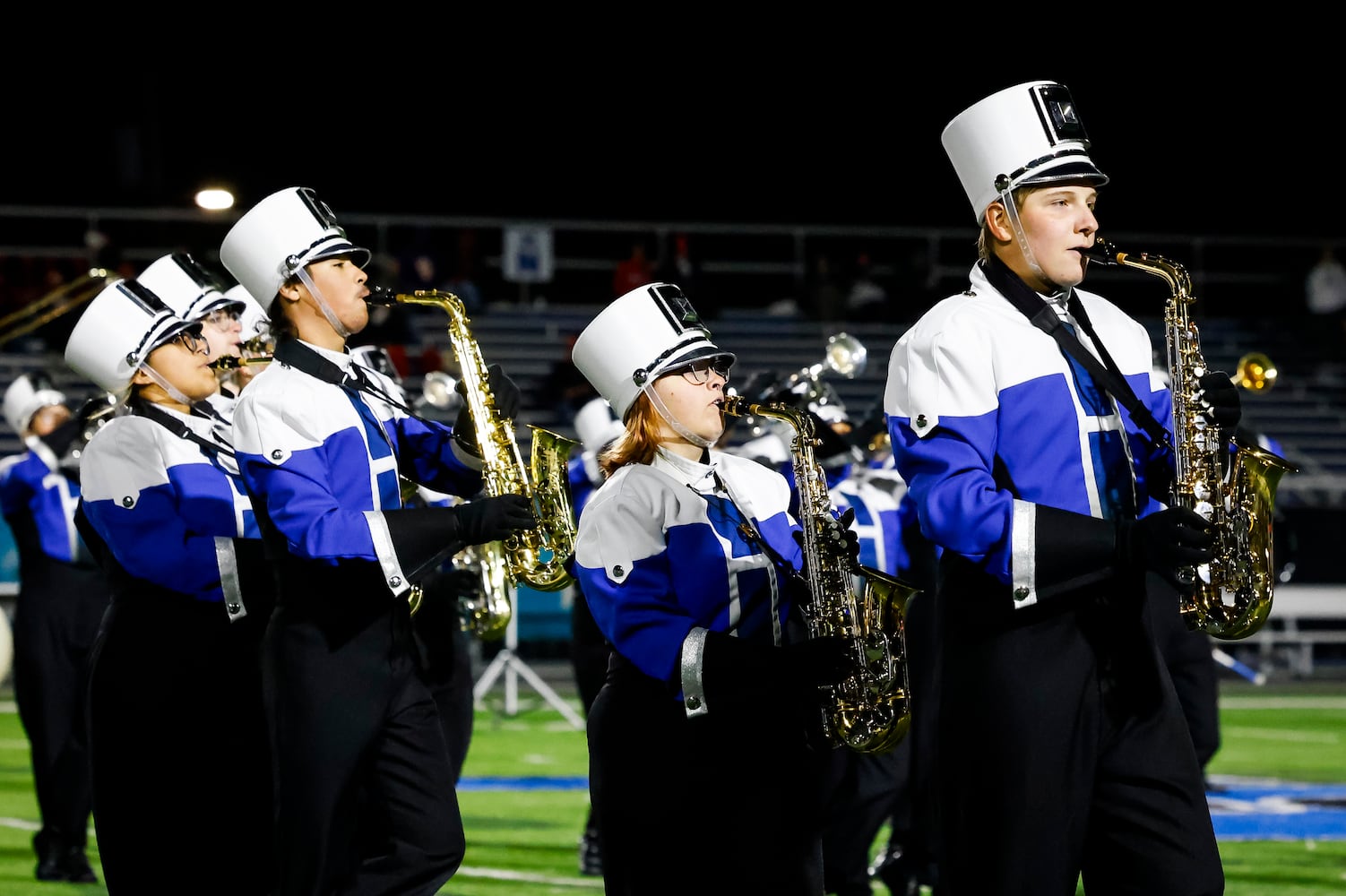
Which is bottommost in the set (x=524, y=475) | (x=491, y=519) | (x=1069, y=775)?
(x=1069, y=775)

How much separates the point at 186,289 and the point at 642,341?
Result: 85.1 inches

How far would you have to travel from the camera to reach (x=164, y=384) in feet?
18.8

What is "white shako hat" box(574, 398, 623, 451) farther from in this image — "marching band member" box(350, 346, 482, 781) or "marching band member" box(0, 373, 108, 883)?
"marching band member" box(350, 346, 482, 781)

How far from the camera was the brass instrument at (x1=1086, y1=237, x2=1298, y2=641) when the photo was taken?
3.80m

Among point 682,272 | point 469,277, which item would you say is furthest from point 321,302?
Answer: point 469,277

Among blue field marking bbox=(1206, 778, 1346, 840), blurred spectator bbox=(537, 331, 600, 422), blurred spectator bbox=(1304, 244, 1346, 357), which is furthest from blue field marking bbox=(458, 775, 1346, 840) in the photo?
blurred spectator bbox=(1304, 244, 1346, 357)

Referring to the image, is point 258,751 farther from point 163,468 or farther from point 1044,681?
point 1044,681

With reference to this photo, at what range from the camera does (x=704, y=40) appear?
25531mm

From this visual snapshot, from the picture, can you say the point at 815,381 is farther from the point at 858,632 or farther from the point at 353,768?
the point at 858,632

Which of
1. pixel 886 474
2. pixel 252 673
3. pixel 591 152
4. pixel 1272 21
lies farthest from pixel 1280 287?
pixel 252 673

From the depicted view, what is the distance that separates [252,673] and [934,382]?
8.30 ft

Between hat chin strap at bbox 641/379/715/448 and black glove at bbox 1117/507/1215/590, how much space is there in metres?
1.14

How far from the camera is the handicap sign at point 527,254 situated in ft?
64.7

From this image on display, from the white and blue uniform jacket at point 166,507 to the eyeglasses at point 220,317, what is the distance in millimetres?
445
